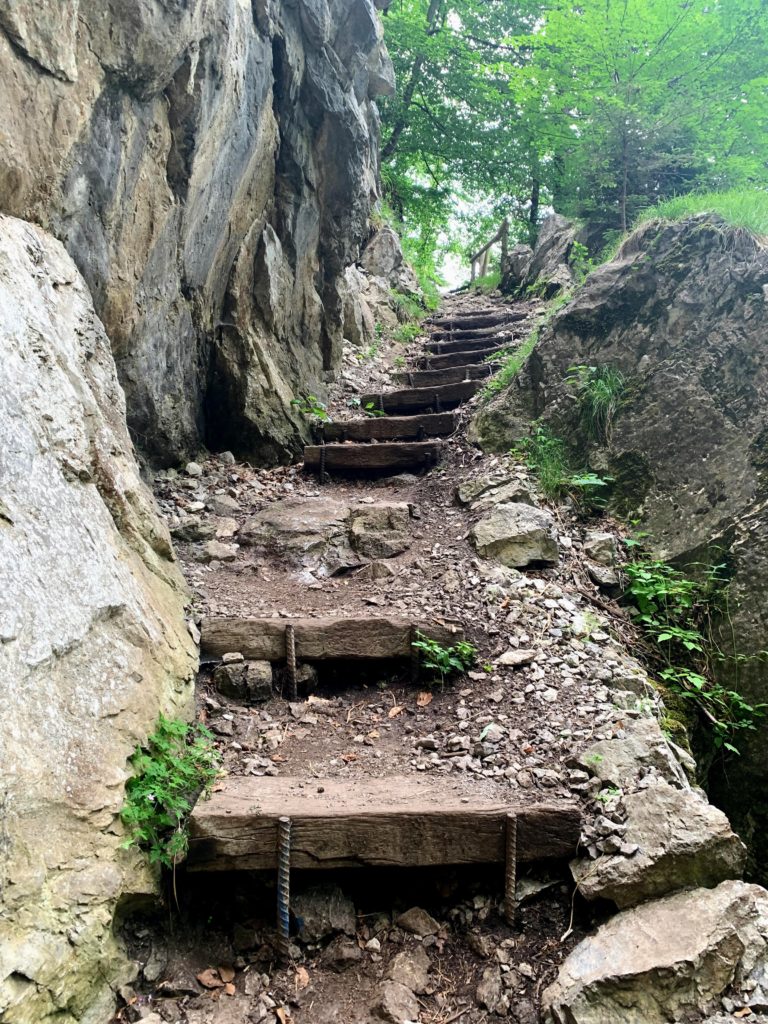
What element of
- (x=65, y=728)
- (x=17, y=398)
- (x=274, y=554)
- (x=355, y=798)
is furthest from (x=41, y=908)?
(x=274, y=554)

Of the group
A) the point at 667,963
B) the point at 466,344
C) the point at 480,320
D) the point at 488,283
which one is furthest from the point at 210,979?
the point at 488,283

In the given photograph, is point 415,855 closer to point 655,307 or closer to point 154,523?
point 154,523

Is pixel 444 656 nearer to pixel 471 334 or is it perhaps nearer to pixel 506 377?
pixel 506 377

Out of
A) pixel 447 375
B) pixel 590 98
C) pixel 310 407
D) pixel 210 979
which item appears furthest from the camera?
pixel 447 375

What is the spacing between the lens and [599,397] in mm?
5418

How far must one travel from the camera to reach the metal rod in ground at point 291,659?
144 inches

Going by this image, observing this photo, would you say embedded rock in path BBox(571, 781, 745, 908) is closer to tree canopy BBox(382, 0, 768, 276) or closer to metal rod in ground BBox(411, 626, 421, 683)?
metal rod in ground BBox(411, 626, 421, 683)

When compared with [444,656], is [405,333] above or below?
above

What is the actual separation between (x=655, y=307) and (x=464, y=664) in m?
3.81

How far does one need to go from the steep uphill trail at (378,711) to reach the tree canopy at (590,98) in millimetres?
5243

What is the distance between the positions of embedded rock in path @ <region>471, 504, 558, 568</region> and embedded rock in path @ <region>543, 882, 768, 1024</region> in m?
2.41

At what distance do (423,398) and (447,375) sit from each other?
1.14 m

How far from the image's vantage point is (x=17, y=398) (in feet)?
8.53

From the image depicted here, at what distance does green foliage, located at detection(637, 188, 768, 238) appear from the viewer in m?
5.07
